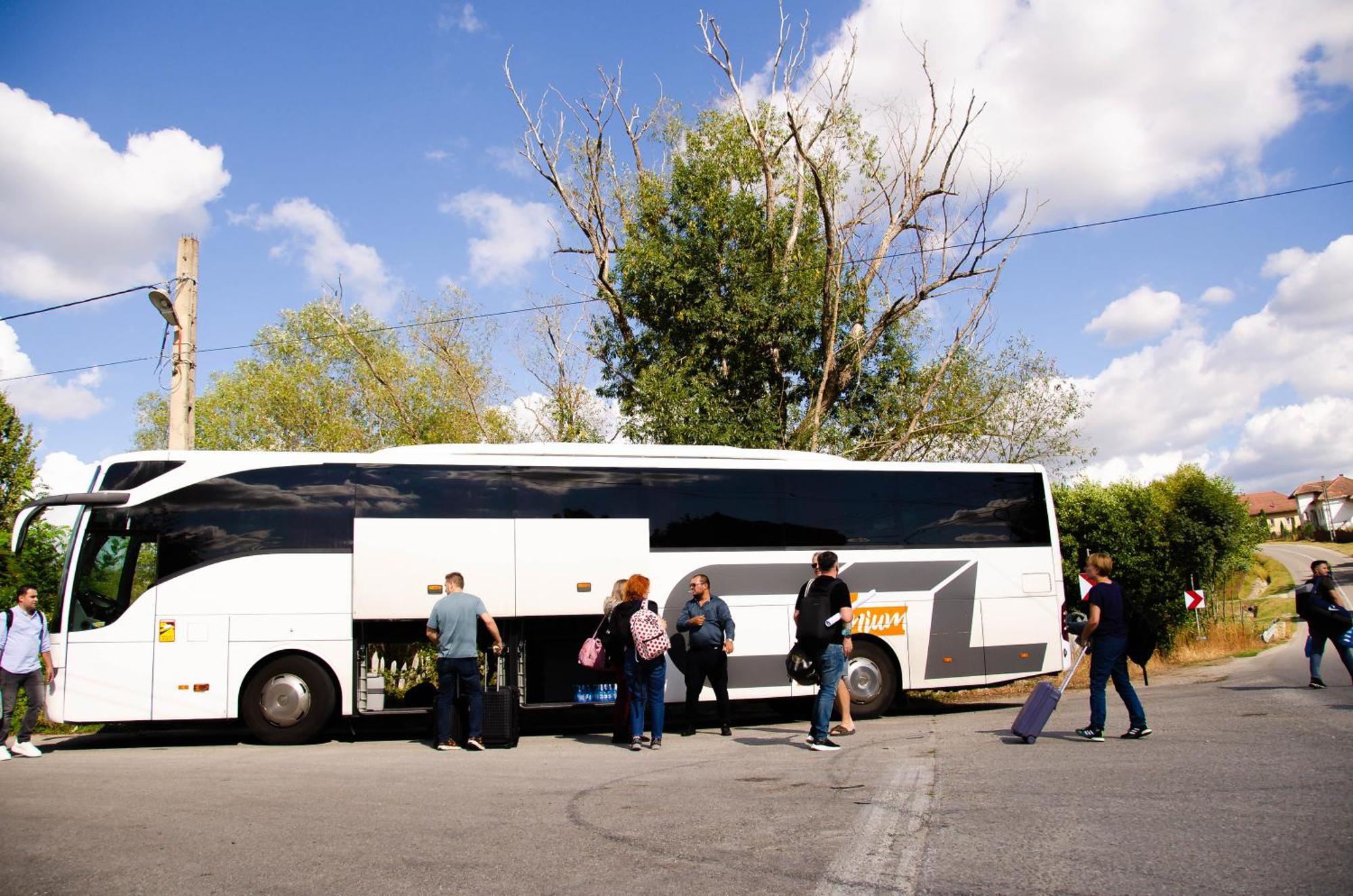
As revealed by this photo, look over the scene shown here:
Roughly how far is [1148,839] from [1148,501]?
60.6ft

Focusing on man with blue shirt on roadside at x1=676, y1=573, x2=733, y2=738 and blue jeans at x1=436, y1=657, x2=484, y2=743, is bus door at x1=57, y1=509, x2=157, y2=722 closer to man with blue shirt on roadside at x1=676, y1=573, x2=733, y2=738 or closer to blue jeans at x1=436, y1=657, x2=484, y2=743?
blue jeans at x1=436, y1=657, x2=484, y2=743

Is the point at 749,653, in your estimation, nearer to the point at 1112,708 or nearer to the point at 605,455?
the point at 605,455

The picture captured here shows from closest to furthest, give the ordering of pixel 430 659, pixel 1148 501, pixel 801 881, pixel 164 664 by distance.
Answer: pixel 801 881, pixel 164 664, pixel 430 659, pixel 1148 501

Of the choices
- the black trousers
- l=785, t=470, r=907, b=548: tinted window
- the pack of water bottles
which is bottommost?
the pack of water bottles

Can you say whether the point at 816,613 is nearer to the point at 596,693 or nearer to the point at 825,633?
the point at 825,633

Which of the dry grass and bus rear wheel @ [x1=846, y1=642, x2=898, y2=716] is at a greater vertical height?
the dry grass

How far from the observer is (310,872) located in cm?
501

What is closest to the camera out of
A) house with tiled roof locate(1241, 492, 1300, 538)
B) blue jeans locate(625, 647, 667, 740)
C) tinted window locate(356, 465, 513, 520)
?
blue jeans locate(625, 647, 667, 740)

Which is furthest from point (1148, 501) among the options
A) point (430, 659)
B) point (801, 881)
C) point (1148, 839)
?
point (801, 881)

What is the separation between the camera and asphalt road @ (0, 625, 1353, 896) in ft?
15.4

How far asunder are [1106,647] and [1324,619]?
6.37m

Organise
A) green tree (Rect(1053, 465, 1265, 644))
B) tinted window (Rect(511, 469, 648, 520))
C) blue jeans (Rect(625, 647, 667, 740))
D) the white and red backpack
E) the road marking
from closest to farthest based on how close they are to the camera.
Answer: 1. the road marking
2. the white and red backpack
3. blue jeans (Rect(625, 647, 667, 740))
4. tinted window (Rect(511, 469, 648, 520))
5. green tree (Rect(1053, 465, 1265, 644))

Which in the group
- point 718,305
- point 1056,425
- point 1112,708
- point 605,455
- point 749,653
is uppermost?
point 718,305

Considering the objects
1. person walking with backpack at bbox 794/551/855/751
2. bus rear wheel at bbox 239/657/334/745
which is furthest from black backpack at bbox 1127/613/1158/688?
bus rear wheel at bbox 239/657/334/745
